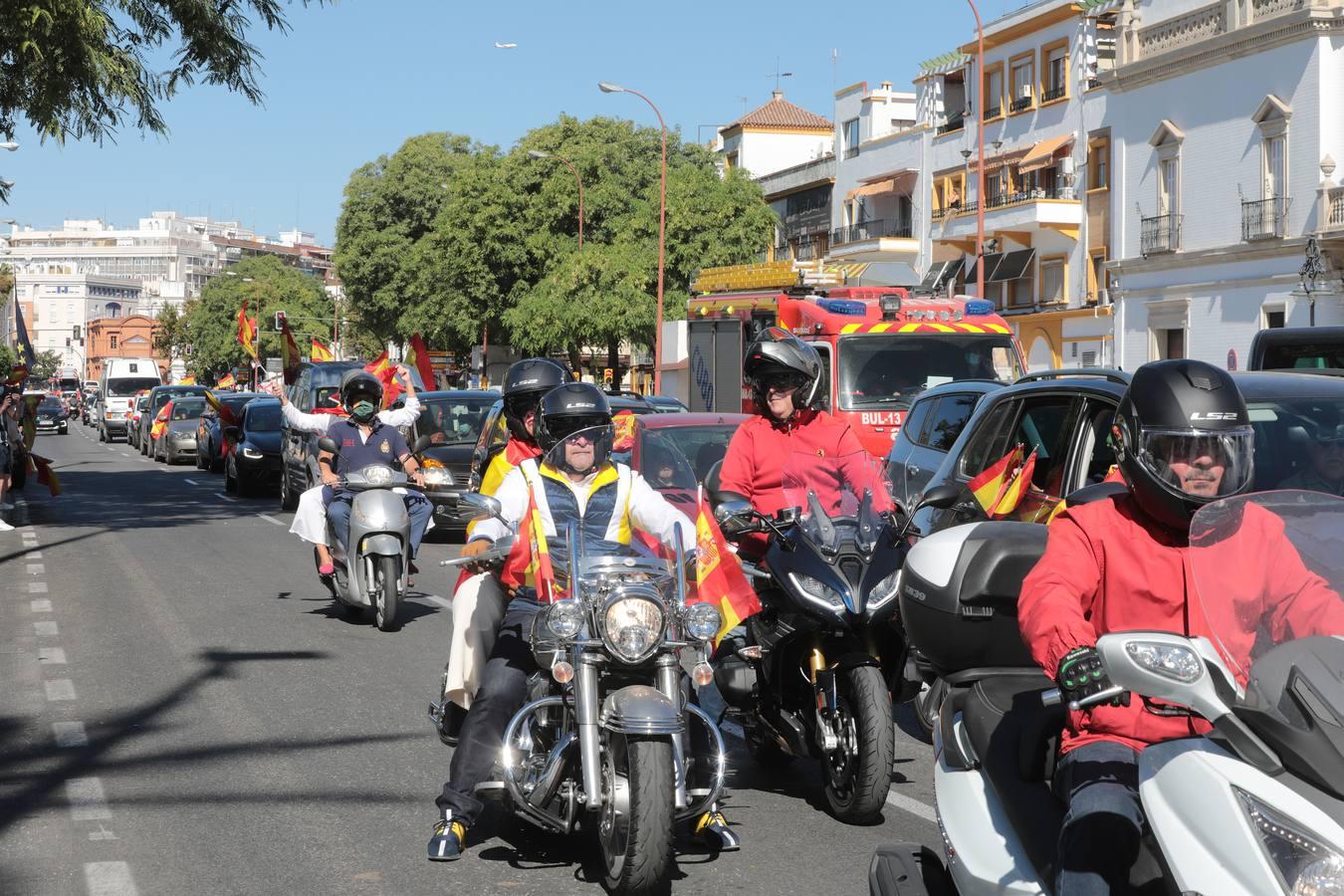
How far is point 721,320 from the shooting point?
2292cm

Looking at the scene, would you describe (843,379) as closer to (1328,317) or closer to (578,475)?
(578,475)

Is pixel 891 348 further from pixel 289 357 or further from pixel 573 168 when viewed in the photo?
pixel 573 168

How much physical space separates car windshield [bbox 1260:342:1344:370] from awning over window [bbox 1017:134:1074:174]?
35.0 meters

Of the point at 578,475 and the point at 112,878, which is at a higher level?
the point at 578,475

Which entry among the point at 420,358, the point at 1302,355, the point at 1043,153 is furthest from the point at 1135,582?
the point at 1043,153

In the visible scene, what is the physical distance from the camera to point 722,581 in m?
5.59

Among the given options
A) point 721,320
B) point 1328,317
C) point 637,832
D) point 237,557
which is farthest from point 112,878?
point 1328,317

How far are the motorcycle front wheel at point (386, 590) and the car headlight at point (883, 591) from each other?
5.93 metres

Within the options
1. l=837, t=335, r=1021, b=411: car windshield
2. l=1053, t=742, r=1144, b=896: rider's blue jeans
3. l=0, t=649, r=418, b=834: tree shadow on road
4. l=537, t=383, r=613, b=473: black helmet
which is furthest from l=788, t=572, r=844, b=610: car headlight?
l=837, t=335, r=1021, b=411: car windshield

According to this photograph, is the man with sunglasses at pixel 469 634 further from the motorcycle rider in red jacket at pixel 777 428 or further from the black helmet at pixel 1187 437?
the black helmet at pixel 1187 437

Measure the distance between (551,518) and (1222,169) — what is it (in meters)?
36.4

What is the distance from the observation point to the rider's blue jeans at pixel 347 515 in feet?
38.7

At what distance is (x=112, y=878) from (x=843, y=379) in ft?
42.3

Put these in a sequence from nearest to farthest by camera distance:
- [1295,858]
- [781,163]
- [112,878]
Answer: [1295,858] < [112,878] < [781,163]
